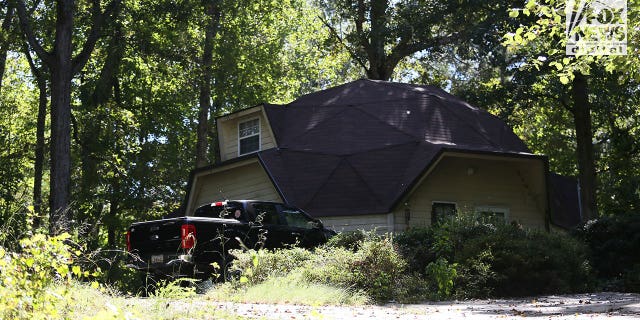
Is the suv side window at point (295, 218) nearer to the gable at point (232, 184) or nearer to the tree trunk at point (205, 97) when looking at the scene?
the gable at point (232, 184)

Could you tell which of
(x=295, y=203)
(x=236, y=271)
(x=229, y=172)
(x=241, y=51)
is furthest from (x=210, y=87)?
(x=236, y=271)

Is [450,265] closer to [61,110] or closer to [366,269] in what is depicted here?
[366,269]

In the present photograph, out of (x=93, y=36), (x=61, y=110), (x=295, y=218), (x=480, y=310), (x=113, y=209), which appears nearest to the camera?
(x=480, y=310)

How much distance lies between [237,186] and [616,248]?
41.4 ft

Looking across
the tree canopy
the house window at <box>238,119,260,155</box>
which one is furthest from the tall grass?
the house window at <box>238,119,260,155</box>

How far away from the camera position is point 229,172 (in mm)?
25125

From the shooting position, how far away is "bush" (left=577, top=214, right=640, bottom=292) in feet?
49.5

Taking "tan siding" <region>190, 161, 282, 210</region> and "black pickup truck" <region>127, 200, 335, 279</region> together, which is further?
"tan siding" <region>190, 161, 282, 210</region>

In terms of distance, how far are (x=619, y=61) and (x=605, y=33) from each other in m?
0.75

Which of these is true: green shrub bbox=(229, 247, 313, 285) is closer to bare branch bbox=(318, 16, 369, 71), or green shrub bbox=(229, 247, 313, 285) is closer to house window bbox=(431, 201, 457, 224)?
house window bbox=(431, 201, 457, 224)

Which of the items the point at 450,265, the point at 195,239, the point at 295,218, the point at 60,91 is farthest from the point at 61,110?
the point at 450,265

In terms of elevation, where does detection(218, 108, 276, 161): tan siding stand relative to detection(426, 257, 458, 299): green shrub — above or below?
above

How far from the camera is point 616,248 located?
15.3 metres

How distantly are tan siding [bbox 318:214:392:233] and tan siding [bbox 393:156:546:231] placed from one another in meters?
0.52
